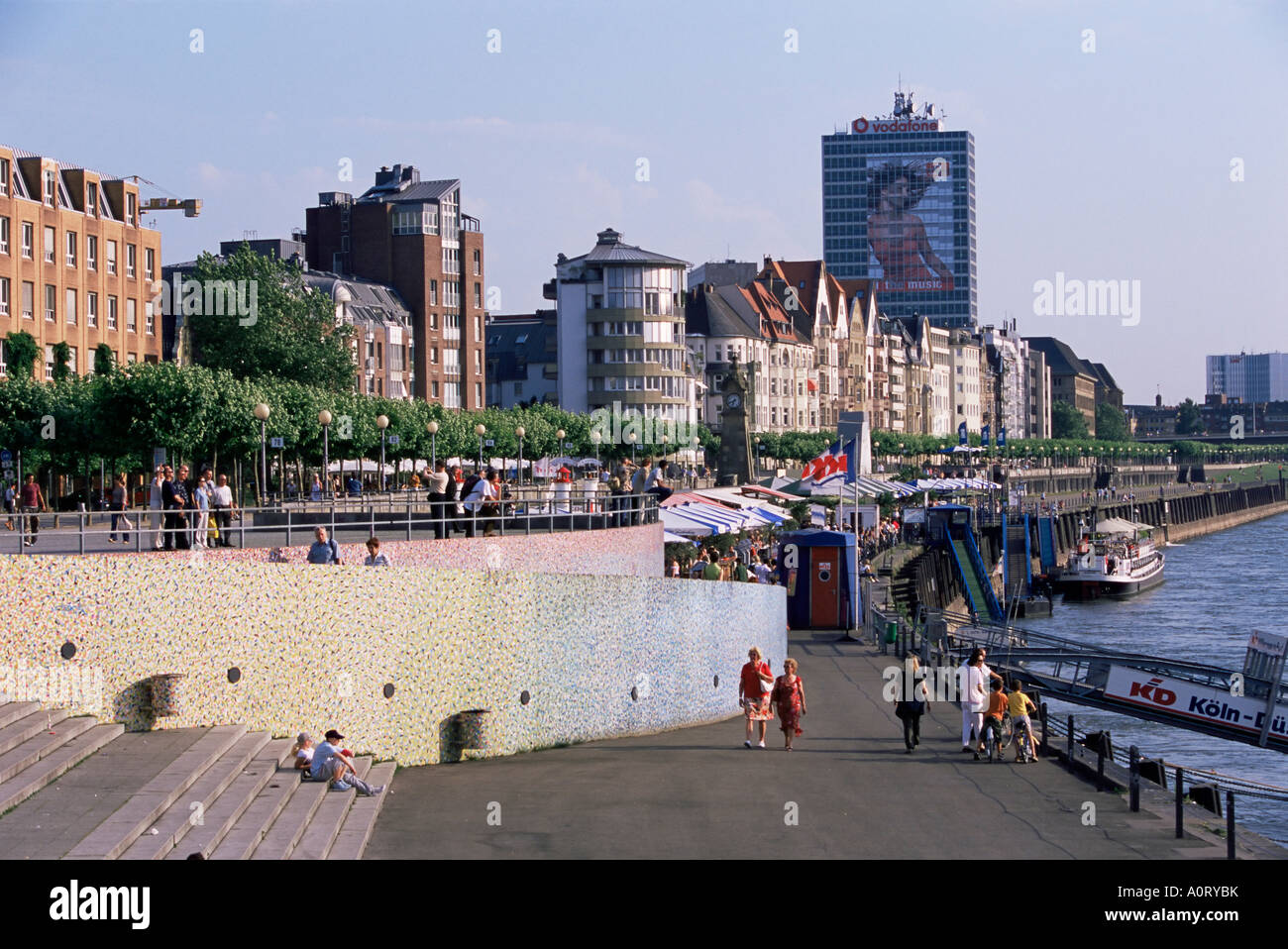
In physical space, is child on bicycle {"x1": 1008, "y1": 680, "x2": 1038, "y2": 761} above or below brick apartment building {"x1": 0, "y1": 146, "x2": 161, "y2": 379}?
below

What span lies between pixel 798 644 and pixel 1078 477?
152m

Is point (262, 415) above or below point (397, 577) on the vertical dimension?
above

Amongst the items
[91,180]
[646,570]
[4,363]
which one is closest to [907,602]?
[646,570]

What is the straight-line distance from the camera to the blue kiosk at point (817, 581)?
121 ft

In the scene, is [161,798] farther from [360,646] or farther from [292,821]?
[360,646]

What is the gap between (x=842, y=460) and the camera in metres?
39.9

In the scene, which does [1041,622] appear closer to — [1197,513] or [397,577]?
[397,577]

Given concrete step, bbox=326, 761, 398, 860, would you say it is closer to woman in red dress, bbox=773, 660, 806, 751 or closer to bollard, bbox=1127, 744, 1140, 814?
woman in red dress, bbox=773, 660, 806, 751

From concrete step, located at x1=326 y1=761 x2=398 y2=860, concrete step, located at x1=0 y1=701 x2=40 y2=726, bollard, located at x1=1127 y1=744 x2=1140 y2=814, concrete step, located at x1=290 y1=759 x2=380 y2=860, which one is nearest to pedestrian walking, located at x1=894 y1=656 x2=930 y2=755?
bollard, located at x1=1127 y1=744 x2=1140 y2=814

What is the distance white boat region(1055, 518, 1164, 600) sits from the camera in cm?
8469

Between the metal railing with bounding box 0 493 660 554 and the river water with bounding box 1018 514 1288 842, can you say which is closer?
the metal railing with bounding box 0 493 660 554

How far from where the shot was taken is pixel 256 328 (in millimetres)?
76562


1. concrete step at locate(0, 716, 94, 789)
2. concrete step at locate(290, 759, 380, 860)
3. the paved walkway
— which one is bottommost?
the paved walkway

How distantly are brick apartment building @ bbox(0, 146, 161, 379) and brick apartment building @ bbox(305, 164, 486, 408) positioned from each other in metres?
33.5
